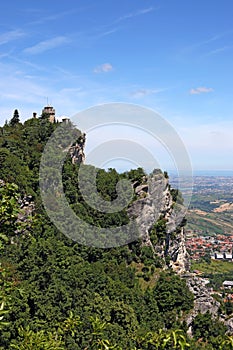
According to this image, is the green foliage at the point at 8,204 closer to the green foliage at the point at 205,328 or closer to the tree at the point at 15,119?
the green foliage at the point at 205,328

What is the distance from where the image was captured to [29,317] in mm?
17719

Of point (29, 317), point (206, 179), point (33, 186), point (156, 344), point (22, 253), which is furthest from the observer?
point (206, 179)

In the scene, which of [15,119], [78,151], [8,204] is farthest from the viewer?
[15,119]

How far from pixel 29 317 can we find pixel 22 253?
4.81 m

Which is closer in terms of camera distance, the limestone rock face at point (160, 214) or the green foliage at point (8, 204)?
the green foliage at point (8, 204)

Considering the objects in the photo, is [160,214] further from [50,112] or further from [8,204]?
[8,204]

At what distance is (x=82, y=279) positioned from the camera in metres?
20.6

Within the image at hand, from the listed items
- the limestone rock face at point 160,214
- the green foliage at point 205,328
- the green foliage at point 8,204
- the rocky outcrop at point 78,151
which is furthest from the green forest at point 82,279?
the green foliage at point 8,204

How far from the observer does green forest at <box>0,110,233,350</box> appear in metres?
17.7

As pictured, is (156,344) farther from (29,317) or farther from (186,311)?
(186,311)

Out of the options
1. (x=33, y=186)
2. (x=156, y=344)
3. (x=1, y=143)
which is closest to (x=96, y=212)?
(x=33, y=186)

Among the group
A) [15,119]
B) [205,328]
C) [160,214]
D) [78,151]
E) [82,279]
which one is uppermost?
[15,119]

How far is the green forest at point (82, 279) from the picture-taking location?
695 inches

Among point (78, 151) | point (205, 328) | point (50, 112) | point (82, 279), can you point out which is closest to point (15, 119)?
point (50, 112)
